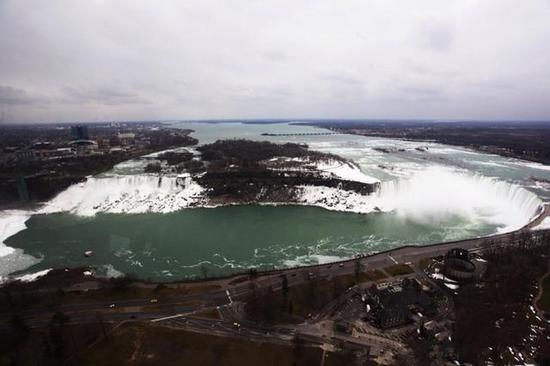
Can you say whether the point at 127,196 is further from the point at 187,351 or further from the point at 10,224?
the point at 187,351

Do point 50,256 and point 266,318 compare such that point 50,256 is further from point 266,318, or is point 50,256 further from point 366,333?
point 366,333

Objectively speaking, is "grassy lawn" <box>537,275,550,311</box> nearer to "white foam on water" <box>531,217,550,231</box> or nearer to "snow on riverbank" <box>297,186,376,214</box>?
"white foam on water" <box>531,217,550,231</box>

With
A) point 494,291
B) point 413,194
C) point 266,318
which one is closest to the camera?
point 266,318

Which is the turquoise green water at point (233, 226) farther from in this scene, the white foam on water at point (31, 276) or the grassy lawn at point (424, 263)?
the grassy lawn at point (424, 263)

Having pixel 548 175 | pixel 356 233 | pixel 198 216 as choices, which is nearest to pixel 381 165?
pixel 548 175

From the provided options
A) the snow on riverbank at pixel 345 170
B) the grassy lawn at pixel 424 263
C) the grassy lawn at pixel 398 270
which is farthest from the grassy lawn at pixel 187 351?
the snow on riverbank at pixel 345 170

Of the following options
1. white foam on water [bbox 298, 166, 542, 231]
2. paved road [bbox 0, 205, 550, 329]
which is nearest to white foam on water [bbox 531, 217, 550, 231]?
white foam on water [bbox 298, 166, 542, 231]
